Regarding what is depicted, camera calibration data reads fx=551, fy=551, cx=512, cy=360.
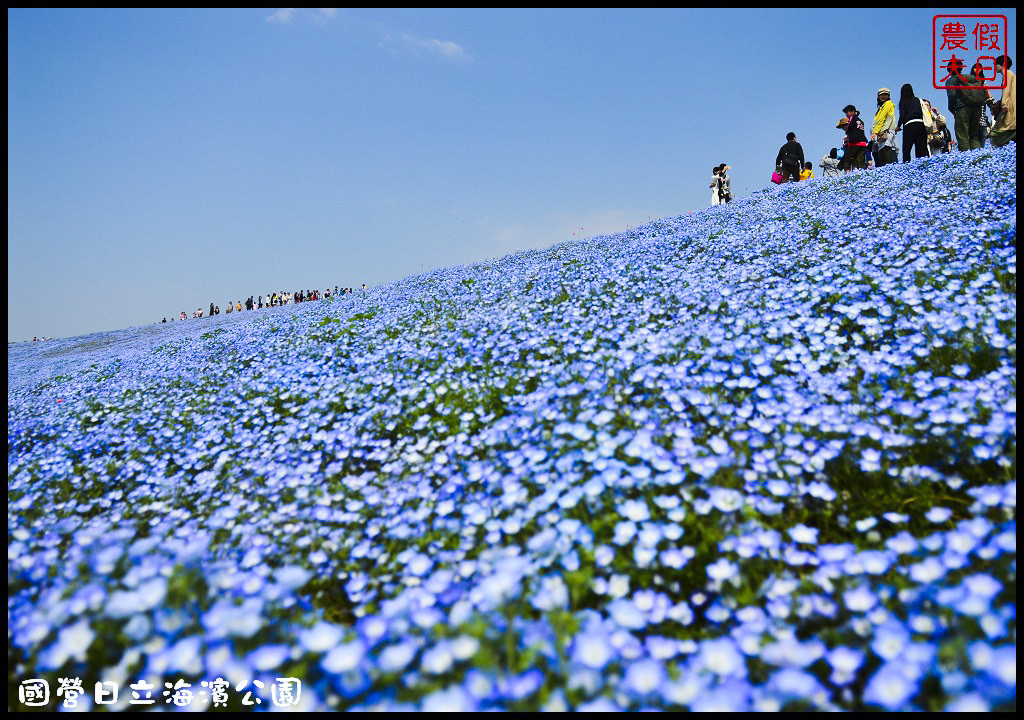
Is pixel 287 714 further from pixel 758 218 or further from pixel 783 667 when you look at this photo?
pixel 758 218

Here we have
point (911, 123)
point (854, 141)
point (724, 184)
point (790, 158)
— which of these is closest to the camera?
point (911, 123)

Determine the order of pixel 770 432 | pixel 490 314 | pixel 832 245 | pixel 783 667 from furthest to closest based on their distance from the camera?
pixel 490 314 → pixel 832 245 → pixel 770 432 → pixel 783 667

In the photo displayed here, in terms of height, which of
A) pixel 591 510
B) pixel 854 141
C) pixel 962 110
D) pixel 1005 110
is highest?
pixel 854 141

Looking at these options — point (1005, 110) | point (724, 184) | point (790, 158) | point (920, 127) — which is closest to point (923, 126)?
point (920, 127)

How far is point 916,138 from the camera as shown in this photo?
1348cm

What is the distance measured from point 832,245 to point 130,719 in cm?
807

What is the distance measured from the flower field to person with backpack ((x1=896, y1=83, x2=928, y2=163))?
776 centimetres

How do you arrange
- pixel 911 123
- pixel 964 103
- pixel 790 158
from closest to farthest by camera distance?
pixel 964 103
pixel 911 123
pixel 790 158

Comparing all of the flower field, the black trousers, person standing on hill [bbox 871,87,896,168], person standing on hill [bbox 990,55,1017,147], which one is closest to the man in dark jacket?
person standing on hill [bbox 871,87,896,168]

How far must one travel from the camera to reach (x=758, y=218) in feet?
34.7

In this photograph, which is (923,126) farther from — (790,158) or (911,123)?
(790,158)

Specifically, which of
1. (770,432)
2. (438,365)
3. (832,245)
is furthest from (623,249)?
(770,432)

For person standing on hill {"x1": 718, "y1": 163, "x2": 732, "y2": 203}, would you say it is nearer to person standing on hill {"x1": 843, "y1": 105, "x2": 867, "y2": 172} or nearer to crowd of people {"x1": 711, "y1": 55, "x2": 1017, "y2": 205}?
crowd of people {"x1": 711, "y1": 55, "x2": 1017, "y2": 205}

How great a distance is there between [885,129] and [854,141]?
111 centimetres
